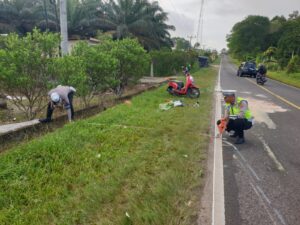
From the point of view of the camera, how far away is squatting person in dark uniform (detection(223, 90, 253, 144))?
6.38 metres

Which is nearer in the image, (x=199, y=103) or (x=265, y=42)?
(x=199, y=103)

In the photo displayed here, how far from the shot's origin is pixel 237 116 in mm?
6473

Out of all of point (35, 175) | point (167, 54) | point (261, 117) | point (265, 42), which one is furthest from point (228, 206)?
point (265, 42)

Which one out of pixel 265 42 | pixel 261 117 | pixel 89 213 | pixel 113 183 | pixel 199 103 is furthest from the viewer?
pixel 265 42

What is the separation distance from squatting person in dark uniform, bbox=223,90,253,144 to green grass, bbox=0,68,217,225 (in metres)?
0.67

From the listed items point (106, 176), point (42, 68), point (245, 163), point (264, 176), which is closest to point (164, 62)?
point (42, 68)

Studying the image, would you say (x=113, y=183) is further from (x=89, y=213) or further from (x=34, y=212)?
(x=34, y=212)

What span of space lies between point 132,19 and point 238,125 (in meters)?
25.9

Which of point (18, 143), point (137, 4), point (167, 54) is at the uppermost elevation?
point (137, 4)

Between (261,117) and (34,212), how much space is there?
25.0 feet

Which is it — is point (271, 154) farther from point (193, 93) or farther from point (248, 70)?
point (248, 70)

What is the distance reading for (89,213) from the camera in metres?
3.48

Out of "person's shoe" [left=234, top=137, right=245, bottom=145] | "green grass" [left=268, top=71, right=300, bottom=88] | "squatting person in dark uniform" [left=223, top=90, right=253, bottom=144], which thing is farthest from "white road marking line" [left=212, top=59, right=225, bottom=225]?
"green grass" [left=268, top=71, right=300, bottom=88]

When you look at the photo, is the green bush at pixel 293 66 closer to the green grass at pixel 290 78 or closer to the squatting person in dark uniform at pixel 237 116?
the green grass at pixel 290 78
